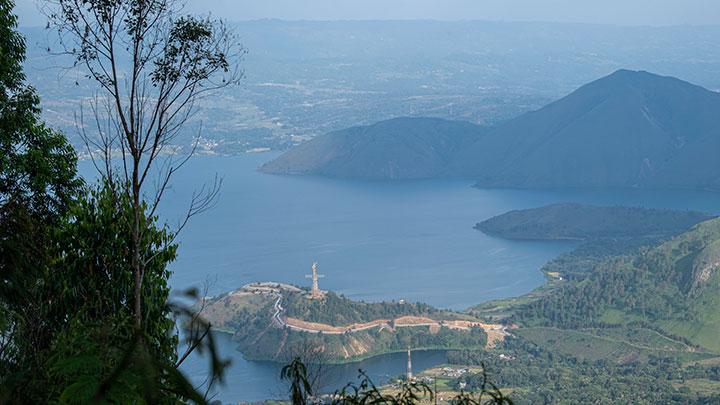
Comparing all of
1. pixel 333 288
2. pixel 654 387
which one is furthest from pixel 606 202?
pixel 654 387

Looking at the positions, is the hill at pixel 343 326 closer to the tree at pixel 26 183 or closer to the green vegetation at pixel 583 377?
the green vegetation at pixel 583 377

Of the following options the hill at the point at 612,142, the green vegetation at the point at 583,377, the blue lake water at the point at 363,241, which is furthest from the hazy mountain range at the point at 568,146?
the green vegetation at the point at 583,377

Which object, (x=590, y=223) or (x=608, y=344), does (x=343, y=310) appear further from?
(x=590, y=223)

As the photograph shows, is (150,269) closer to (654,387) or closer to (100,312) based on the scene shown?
(100,312)

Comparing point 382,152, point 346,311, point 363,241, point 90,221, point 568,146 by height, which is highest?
point 90,221

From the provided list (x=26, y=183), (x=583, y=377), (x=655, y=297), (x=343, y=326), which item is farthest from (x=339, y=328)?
(x=26, y=183)
